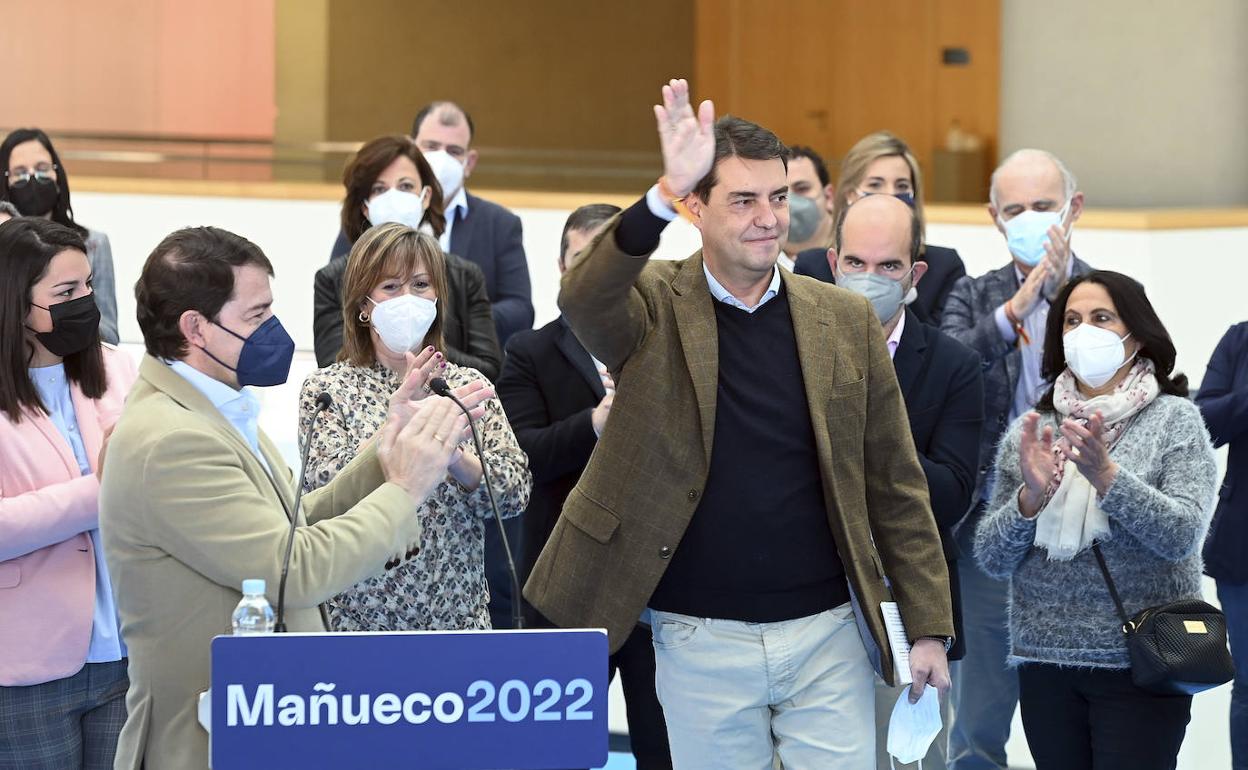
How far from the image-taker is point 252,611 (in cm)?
228

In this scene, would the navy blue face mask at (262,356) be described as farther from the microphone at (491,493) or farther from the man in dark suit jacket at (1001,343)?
the man in dark suit jacket at (1001,343)

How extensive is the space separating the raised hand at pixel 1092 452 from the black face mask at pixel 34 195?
9.50ft

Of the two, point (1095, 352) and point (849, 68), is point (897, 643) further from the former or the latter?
point (849, 68)

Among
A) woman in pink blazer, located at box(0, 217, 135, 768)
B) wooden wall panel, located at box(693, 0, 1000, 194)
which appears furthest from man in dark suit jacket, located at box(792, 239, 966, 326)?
wooden wall panel, located at box(693, 0, 1000, 194)

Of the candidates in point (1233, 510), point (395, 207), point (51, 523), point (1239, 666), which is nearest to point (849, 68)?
point (395, 207)

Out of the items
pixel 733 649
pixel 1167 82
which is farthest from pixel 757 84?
pixel 733 649

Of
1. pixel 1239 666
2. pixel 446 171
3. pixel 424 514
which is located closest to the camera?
pixel 424 514

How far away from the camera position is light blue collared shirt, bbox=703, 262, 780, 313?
2.77m

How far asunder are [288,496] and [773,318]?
2.83 feet

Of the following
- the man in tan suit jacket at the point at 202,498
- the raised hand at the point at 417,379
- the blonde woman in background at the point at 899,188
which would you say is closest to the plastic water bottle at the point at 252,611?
the man in tan suit jacket at the point at 202,498

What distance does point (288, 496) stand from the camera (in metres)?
2.57

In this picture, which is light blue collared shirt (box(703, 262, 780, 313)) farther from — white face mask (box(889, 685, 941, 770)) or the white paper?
white face mask (box(889, 685, 941, 770))

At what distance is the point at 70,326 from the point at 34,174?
1.59m

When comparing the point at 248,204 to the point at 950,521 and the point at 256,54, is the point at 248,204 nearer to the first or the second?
the point at 256,54
